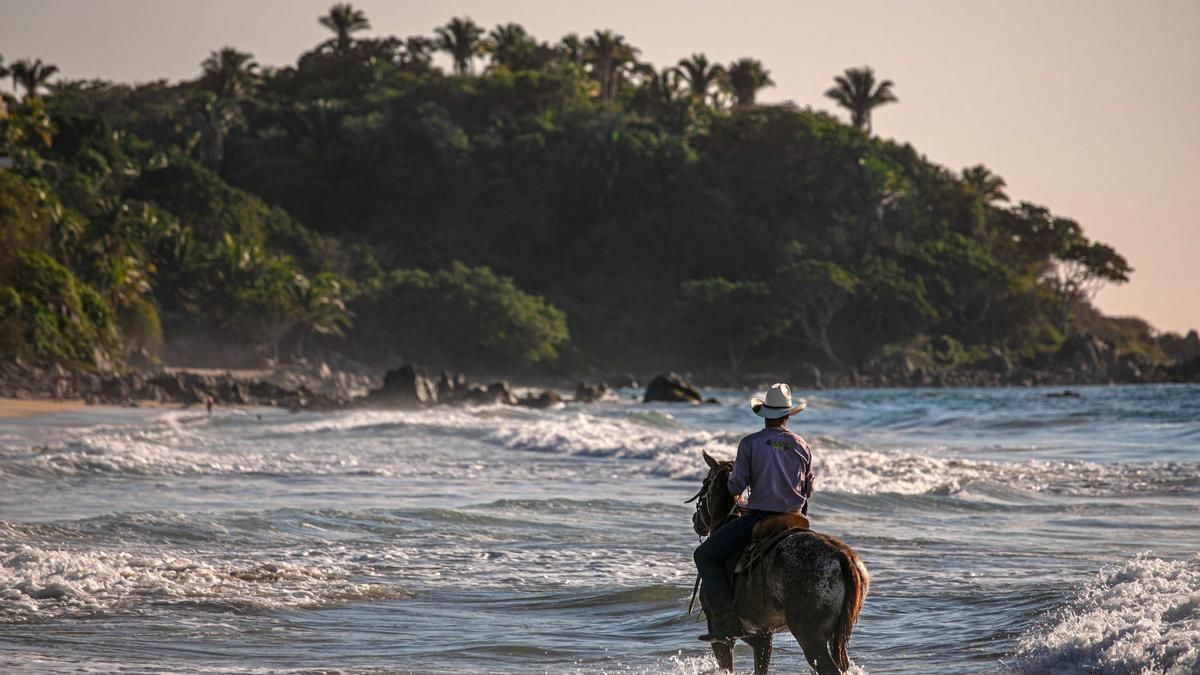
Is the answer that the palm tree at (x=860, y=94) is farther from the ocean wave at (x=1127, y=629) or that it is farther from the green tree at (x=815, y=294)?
the ocean wave at (x=1127, y=629)

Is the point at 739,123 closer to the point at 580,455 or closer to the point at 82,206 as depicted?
the point at 82,206

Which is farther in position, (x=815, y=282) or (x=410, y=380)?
A: (x=815, y=282)

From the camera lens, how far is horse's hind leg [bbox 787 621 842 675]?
6.59 meters

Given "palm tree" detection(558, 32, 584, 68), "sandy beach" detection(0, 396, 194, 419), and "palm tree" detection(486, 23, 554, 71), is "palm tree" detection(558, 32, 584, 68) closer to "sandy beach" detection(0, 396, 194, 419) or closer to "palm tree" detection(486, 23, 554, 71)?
"palm tree" detection(486, 23, 554, 71)

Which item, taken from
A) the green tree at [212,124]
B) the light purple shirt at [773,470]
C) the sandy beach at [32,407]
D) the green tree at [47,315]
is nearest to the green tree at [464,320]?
the green tree at [212,124]

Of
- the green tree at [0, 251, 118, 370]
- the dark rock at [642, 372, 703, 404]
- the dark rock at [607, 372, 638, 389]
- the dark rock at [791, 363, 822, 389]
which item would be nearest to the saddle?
the green tree at [0, 251, 118, 370]

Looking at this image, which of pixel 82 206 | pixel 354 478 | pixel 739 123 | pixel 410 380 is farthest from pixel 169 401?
pixel 739 123

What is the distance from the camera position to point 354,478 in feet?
66.9

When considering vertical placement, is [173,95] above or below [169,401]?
above

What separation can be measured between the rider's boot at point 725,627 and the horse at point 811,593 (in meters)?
0.12

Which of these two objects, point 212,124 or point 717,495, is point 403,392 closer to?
point 717,495

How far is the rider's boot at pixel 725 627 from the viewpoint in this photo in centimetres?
727

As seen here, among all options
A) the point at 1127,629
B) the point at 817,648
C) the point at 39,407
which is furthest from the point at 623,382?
the point at 817,648

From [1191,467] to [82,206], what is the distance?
63.2m
